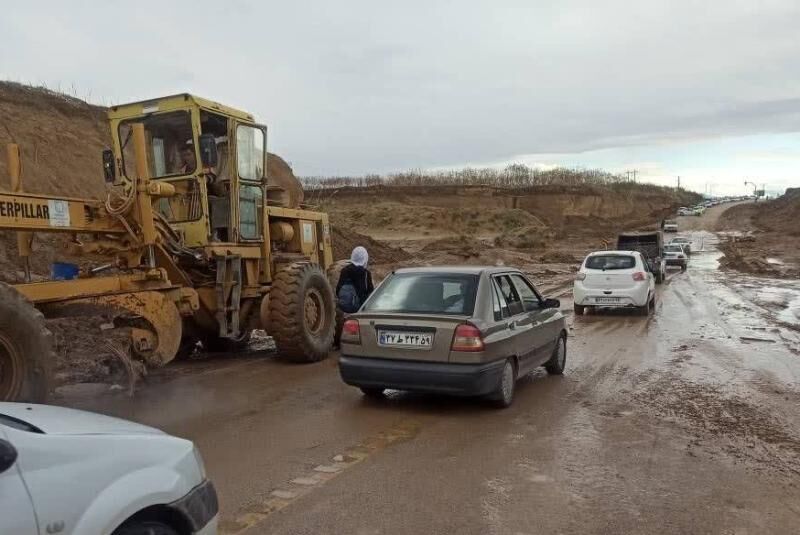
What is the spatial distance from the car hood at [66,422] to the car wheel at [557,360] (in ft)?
21.7

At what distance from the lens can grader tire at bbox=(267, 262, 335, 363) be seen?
9555 mm

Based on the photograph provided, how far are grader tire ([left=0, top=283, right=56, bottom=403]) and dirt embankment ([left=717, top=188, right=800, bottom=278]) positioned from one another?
28320mm

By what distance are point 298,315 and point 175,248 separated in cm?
193

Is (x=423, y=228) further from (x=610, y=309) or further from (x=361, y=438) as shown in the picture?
(x=361, y=438)

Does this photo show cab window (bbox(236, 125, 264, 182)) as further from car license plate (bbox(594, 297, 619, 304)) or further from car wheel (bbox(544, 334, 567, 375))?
car license plate (bbox(594, 297, 619, 304))

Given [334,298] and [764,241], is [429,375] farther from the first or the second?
[764,241]

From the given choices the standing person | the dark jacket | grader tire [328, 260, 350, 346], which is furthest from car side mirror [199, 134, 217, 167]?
grader tire [328, 260, 350, 346]

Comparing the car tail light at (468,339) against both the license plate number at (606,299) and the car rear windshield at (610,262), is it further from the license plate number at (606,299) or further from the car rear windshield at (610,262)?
the car rear windshield at (610,262)

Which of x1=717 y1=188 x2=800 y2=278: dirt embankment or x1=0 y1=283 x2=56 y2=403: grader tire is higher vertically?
x1=0 y1=283 x2=56 y2=403: grader tire

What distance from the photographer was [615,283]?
53.5 feet

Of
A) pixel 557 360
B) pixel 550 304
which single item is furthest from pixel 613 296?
pixel 550 304

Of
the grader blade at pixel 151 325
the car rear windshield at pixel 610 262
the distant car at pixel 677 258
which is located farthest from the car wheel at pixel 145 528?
the distant car at pixel 677 258

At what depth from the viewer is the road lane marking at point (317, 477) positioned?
434 cm

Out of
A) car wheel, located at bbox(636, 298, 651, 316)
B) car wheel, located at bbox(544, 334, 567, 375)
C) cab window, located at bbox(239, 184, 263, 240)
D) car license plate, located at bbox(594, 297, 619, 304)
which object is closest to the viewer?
car wheel, located at bbox(544, 334, 567, 375)
